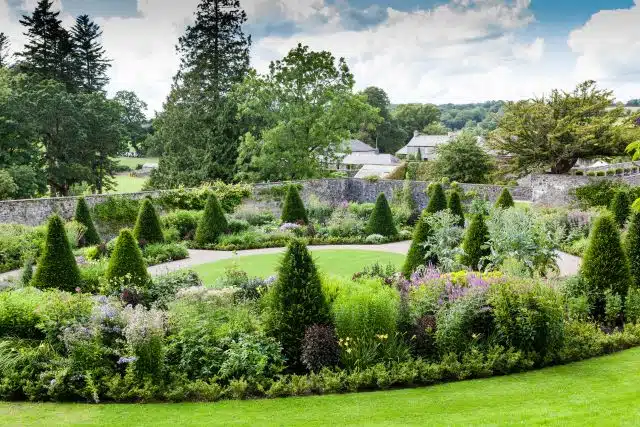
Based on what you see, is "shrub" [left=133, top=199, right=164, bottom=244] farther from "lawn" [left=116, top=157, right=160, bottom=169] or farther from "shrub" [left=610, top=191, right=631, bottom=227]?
"lawn" [left=116, top=157, right=160, bottom=169]

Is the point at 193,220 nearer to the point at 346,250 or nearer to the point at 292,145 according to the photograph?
the point at 346,250

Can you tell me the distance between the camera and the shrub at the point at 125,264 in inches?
437

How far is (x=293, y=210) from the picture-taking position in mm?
21297

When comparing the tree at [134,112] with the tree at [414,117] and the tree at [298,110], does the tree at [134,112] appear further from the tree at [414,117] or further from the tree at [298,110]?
the tree at [414,117]

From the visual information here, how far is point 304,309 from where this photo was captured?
26.3 ft

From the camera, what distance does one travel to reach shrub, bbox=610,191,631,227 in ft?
56.5

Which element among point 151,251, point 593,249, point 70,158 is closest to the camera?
point 593,249

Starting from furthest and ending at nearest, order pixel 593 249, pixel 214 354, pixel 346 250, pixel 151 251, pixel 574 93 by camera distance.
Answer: pixel 574 93
pixel 346 250
pixel 151 251
pixel 593 249
pixel 214 354

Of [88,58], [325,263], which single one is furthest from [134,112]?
[325,263]

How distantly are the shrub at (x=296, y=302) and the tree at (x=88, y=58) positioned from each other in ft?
111

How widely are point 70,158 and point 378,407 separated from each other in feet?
94.8

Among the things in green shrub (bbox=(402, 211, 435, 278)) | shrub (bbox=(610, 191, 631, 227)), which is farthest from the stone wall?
green shrub (bbox=(402, 211, 435, 278))

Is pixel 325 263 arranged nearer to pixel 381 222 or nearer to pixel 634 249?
pixel 381 222

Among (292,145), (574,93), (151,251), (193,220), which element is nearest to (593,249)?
(151,251)
